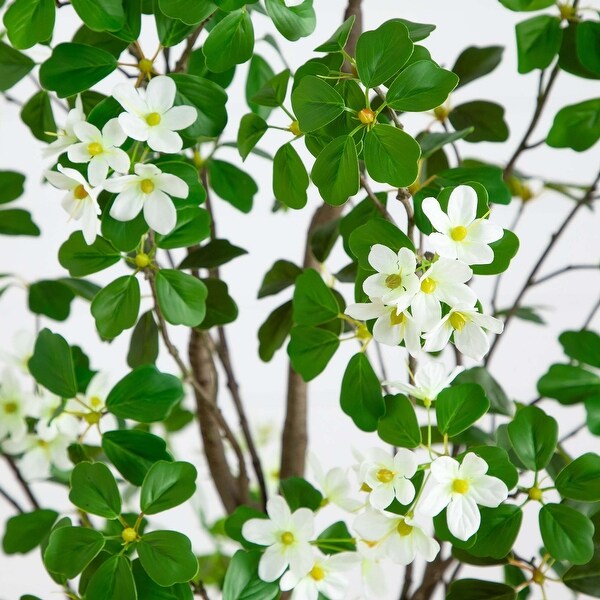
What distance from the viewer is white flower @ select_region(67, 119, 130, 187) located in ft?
2.08

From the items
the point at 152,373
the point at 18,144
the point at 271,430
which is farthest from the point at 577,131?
the point at 18,144

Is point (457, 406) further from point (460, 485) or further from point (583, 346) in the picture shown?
point (583, 346)

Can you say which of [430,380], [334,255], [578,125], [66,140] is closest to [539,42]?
[578,125]

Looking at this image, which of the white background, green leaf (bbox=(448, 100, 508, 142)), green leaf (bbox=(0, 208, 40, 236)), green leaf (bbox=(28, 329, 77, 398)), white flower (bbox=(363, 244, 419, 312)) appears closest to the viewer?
white flower (bbox=(363, 244, 419, 312))

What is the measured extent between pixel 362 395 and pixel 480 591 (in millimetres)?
216

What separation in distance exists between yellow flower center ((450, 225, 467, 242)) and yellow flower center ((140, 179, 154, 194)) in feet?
0.78

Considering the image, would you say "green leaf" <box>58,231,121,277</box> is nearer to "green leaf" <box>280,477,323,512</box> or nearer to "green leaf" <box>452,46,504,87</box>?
"green leaf" <box>280,477,323,512</box>

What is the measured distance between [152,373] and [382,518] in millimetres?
246

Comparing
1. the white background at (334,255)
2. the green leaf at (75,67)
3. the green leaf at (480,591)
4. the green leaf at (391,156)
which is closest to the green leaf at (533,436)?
the green leaf at (480,591)

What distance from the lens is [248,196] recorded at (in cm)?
89

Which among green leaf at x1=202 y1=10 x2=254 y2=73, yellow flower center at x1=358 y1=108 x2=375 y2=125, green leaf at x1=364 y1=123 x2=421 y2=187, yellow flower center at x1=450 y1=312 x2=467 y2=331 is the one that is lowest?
yellow flower center at x1=450 y1=312 x2=467 y2=331

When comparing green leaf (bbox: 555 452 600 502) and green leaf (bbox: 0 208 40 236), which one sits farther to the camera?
green leaf (bbox: 0 208 40 236)

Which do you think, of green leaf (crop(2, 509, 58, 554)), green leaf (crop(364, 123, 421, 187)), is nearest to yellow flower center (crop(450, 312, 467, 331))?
green leaf (crop(364, 123, 421, 187))

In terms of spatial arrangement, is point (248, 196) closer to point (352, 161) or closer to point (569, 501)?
point (352, 161)
